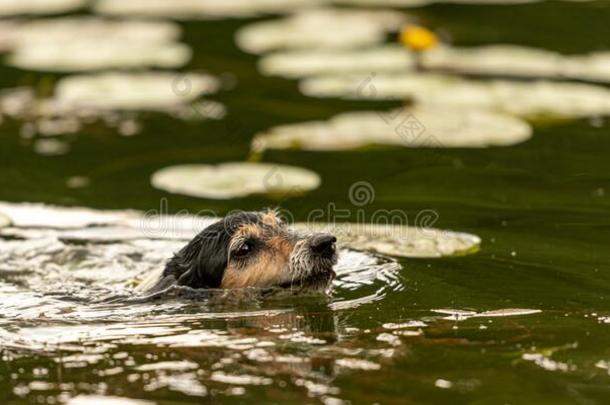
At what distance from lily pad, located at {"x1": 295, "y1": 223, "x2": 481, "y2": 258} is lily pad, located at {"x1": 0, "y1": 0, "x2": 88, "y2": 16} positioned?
10.7 meters

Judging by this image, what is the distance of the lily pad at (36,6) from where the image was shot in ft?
67.7

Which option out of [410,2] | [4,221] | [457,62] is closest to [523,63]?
[457,62]

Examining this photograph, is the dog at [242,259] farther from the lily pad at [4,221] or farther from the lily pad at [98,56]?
the lily pad at [98,56]

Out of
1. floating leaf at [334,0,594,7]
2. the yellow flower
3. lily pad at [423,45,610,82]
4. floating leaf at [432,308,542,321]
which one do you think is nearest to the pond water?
floating leaf at [432,308,542,321]

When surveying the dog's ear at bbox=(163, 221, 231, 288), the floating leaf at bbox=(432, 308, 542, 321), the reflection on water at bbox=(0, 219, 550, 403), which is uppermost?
the dog's ear at bbox=(163, 221, 231, 288)

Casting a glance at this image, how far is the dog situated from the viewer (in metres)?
9.65

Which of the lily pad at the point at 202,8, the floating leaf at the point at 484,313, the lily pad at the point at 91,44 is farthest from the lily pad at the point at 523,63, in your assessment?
the floating leaf at the point at 484,313

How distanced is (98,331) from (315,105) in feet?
24.3

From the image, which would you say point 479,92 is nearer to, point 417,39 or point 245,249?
point 417,39

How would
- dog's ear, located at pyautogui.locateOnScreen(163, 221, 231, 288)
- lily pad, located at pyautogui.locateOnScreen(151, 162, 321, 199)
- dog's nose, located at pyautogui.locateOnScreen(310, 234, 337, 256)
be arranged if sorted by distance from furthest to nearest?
lily pad, located at pyautogui.locateOnScreen(151, 162, 321, 199), dog's ear, located at pyautogui.locateOnScreen(163, 221, 231, 288), dog's nose, located at pyautogui.locateOnScreen(310, 234, 337, 256)

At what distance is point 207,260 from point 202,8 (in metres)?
10.5

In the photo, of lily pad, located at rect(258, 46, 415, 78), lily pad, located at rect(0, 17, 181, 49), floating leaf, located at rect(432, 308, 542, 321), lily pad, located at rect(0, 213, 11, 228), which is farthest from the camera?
lily pad, located at rect(0, 17, 181, 49)

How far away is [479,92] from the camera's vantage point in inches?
585

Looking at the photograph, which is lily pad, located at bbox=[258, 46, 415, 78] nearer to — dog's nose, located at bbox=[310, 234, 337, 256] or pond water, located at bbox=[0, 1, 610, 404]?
pond water, located at bbox=[0, 1, 610, 404]
